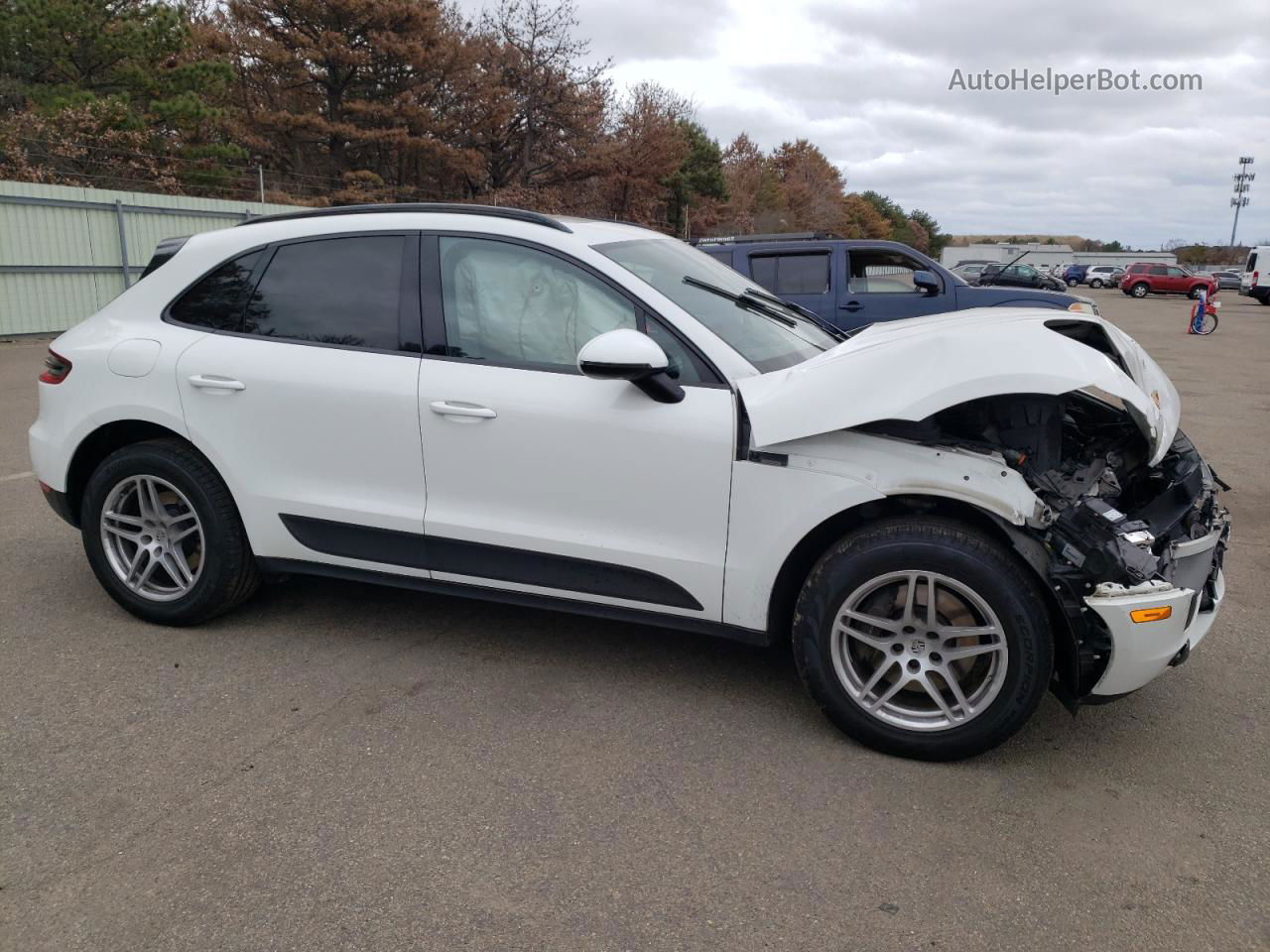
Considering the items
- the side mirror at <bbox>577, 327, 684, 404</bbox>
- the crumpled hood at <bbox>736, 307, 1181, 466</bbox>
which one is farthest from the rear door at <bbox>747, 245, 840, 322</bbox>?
the side mirror at <bbox>577, 327, 684, 404</bbox>

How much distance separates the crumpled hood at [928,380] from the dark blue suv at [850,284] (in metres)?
7.49

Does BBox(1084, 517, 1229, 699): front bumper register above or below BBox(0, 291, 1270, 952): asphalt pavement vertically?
above

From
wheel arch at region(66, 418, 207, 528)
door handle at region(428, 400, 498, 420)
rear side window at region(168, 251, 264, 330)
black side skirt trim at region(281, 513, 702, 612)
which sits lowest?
black side skirt trim at region(281, 513, 702, 612)

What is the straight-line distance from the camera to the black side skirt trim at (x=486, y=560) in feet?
11.6

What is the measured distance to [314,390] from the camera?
152 inches

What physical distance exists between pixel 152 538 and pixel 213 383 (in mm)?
778

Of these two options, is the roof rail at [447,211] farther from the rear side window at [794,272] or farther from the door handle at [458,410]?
the rear side window at [794,272]

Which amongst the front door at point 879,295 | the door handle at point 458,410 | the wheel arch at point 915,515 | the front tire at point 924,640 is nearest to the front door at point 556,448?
the door handle at point 458,410

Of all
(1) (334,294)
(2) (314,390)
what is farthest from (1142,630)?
(1) (334,294)

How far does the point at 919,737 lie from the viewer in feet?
10.6

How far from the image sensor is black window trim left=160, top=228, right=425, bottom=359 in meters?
3.82

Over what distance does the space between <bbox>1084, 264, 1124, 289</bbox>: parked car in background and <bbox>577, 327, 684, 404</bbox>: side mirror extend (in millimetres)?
68065

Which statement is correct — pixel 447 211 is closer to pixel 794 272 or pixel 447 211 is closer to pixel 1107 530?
pixel 1107 530

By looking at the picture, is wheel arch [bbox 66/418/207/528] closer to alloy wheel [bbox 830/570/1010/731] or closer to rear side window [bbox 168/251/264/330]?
rear side window [bbox 168/251/264/330]
